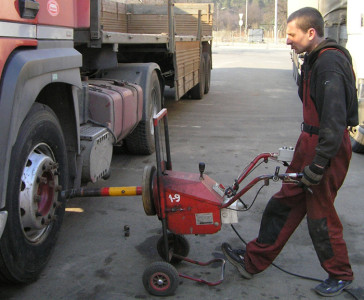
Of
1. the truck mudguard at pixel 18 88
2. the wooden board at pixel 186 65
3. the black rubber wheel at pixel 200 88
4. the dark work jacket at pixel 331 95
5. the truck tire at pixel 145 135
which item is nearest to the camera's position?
the truck mudguard at pixel 18 88

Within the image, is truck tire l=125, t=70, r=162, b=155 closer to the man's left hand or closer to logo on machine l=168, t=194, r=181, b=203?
logo on machine l=168, t=194, r=181, b=203

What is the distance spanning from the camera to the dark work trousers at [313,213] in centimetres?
310

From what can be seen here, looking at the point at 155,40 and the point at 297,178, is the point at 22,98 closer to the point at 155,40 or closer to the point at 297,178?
the point at 297,178

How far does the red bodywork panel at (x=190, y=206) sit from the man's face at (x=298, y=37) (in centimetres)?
107

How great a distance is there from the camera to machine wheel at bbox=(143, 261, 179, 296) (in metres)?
3.16

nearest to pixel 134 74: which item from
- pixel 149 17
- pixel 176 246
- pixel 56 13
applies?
pixel 56 13

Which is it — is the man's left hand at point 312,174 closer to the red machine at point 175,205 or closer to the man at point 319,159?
the man at point 319,159

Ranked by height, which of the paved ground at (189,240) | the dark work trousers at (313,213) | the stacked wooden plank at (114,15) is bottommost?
the paved ground at (189,240)

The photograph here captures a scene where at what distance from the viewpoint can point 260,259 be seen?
11.2 ft

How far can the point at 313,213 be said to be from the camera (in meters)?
3.16

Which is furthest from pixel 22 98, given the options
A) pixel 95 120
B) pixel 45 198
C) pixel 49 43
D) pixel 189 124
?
pixel 189 124

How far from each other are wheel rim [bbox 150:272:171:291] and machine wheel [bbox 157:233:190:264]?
37cm

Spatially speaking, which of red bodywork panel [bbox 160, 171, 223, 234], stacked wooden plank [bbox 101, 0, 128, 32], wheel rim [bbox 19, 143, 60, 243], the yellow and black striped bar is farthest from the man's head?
stacked wooden plank [bbox 101, 0, 128, 32]

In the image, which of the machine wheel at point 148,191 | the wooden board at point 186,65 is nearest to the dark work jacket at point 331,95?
the machine wheel at point 148,191
